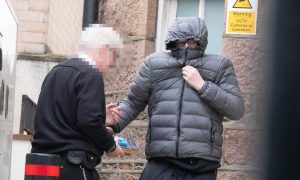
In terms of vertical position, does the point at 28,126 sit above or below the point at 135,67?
below

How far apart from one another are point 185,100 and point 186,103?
0.07ft

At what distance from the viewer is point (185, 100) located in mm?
5195

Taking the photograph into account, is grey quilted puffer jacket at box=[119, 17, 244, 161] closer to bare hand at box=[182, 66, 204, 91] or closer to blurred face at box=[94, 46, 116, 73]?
bare hand at box=[182, 66, 204, 91]

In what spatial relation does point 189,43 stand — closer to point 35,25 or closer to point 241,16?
point 241,16

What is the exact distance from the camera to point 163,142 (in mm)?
5133

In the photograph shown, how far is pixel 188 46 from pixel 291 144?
143 inches

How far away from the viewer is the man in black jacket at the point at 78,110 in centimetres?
483

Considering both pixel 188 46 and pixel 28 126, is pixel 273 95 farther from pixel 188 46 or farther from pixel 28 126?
pixel 28 126

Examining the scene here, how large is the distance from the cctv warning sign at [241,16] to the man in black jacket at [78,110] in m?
2.10

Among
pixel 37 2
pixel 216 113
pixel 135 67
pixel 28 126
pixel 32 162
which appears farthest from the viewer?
pixel 37 2

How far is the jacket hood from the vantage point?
5.29m

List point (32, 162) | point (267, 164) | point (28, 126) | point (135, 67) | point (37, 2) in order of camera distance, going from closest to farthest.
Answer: point (267, 164)
point (32, 162)
point (135, 67)
point (28, 126)
point (37, 2)

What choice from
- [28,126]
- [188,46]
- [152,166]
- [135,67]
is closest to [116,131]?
[152,166]

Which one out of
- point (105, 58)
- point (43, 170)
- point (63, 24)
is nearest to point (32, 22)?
point (63, 24)
